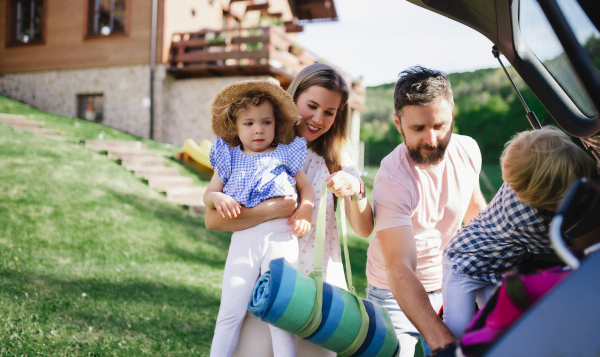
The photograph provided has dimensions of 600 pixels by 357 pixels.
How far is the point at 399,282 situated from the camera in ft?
6.13

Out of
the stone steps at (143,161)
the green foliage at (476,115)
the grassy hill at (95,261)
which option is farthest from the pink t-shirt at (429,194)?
the green foliage at (476,115)

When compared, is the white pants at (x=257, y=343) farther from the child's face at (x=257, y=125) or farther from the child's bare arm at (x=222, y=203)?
the child's face at (x=257, y=125)

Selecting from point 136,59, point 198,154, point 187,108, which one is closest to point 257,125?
point 198,154

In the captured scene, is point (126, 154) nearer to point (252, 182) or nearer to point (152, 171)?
point (152, 171)

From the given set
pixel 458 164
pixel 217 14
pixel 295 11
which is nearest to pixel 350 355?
pixel 458 164

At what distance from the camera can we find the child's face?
2.29 m

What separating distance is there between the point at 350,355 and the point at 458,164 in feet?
3.83

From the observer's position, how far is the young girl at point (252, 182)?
2049 mm

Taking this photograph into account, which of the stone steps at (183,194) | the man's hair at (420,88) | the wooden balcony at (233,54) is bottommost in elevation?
the stone steps at (183,194)

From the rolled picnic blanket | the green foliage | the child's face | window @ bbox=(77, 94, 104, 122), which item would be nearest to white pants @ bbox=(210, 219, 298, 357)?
the rolled picnic blanket

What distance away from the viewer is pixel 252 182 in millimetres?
2219

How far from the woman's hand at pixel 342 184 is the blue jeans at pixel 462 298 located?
1.70 ft

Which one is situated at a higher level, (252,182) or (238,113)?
(238,113)

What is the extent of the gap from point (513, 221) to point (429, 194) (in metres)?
0.73
